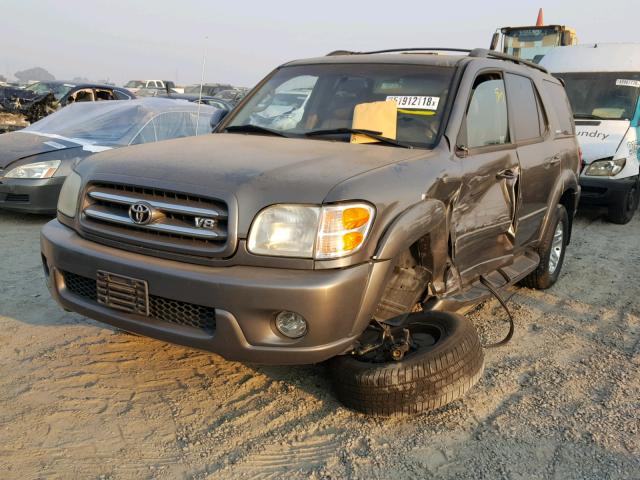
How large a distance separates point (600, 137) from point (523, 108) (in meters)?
4.50

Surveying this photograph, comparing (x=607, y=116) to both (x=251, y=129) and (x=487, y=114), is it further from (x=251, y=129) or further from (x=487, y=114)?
(x=251, y=129)

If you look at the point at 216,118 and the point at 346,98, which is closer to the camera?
the point at 346,98

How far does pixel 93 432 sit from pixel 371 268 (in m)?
1.49

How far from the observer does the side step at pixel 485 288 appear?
332cm

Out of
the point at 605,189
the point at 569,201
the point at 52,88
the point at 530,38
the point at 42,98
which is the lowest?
the point at 52,88

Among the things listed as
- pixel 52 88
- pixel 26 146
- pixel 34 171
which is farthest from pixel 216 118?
pixel 52 88

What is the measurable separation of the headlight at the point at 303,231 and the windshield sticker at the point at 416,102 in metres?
1.19

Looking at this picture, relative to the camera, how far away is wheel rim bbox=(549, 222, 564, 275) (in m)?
5.19

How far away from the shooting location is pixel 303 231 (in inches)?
100

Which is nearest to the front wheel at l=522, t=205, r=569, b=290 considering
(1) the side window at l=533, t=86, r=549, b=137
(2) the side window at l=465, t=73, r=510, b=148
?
(1) the side window at l=533, t=86, r=549, b=137

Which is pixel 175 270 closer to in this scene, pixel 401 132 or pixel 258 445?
pixel 258 445

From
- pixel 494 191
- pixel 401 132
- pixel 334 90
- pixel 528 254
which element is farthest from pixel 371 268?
pixel 528 254

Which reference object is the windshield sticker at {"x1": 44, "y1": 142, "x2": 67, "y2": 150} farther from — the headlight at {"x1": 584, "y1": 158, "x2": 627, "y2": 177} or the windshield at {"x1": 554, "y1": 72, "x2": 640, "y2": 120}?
the windshield at {"x1": 554, "y1": 72, "x2": 640, "y2": 120}

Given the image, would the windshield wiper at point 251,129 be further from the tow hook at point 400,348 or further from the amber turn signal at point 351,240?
the tow hook at point 400,348
